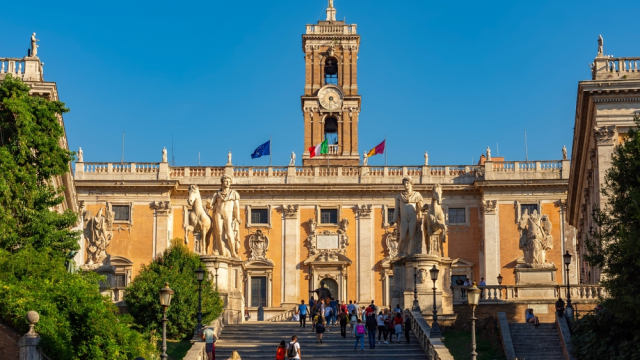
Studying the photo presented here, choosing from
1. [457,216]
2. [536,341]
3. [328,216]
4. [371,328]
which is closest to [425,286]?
[536,341]

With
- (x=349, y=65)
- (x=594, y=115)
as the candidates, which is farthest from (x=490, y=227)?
(x=594, y=115)

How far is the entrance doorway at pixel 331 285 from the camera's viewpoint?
65.9 m

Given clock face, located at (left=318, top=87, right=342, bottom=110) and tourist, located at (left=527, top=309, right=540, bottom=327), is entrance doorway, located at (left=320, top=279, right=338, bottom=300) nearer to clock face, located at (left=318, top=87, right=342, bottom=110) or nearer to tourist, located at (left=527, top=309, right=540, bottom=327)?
clock face, located at (left=318, top=87, right=342, bottom=110)

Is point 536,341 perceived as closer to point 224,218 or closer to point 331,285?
point 224,218

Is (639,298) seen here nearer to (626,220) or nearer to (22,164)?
(626,220)

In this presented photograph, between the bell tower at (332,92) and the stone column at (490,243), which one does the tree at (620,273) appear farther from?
the bell tower at (332,92)

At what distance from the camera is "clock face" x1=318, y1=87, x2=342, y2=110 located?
7231 centimetres

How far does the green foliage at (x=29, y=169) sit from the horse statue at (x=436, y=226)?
12.9 meters

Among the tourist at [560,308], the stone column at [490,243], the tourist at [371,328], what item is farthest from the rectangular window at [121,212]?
the tourist at [560,308]

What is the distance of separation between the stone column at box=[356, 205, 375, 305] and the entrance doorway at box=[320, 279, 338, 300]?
1.49 m

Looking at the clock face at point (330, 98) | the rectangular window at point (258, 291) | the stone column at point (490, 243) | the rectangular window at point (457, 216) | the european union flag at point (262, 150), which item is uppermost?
the clock face at point (330, 98)

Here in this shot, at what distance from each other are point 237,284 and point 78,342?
13840 millimetres

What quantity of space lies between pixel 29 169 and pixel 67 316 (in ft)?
27.5

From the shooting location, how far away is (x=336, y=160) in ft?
236
